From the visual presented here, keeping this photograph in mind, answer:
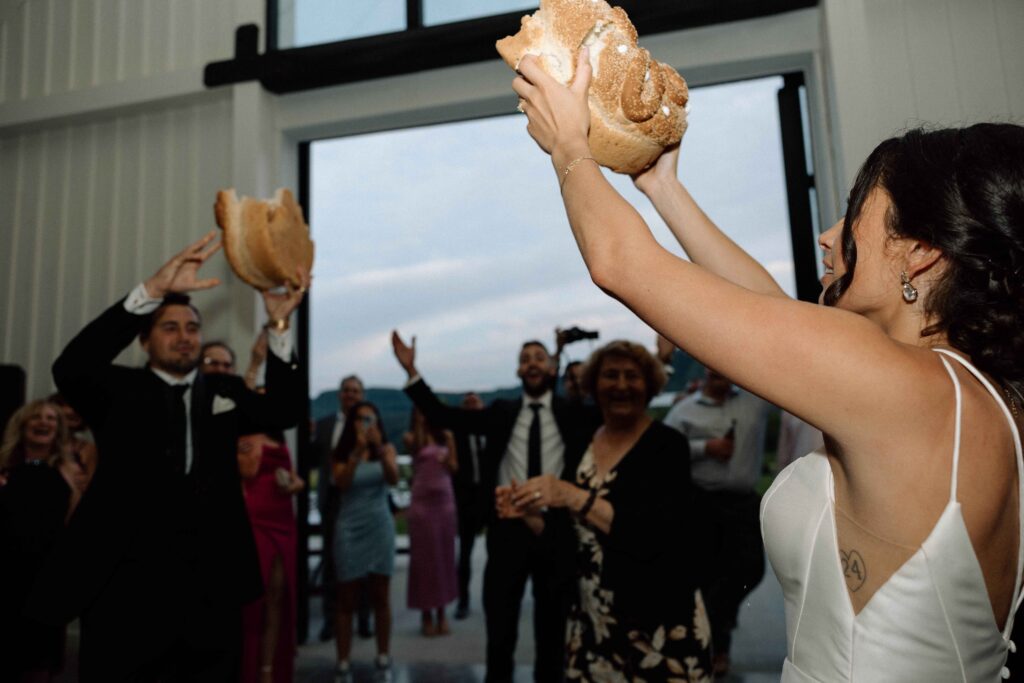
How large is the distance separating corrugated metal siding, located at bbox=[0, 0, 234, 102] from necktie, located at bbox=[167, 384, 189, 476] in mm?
2832

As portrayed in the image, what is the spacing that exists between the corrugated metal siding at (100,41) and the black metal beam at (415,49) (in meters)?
0.35

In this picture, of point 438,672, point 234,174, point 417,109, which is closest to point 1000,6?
point 417,109

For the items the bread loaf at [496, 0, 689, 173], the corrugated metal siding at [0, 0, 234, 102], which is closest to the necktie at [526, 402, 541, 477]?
the bread loaf at [496, 0, 689, 173]

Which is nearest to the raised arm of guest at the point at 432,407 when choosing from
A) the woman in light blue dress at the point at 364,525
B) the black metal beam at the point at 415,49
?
the woman in light blue dress at the point at 364,525

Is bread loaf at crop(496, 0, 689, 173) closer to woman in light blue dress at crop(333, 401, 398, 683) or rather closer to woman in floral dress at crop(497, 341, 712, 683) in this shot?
woman in floral dress at crop(497, 341, 712, 683)

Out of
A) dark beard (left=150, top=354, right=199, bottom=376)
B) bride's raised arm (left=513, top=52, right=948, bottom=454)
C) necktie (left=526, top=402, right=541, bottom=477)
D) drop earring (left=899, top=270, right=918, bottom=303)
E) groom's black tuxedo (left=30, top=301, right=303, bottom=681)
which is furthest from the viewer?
necktie (left=526, top=402, right=541, bottom=477)

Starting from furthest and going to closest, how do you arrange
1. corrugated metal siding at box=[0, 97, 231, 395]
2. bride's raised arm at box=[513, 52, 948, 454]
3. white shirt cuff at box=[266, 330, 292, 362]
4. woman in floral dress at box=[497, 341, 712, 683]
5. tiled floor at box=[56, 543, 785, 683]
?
corrugated metal siding at box=[0, 97, 231, 395] → tiled floor at box=[56, 543, 785, 683] → white shirt cuff at box=[266, 330, 292, 362] → woman in floral dress at box=[497, 341, 712, 683] → bride's raised arm at box=[513, 52, 948, 454]

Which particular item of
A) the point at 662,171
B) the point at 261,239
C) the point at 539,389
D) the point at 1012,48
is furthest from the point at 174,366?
the point at 1012,48

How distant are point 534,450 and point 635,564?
4.40 feet

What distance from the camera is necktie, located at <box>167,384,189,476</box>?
2488 millimetres

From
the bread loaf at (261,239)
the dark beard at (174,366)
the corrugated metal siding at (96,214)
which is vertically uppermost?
the corrugated metal siding at (96,214)

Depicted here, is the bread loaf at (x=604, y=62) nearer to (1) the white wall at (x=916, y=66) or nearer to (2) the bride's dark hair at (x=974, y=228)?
(2) the bride's dark hair at (x=974, y=228)

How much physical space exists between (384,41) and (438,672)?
139 inches

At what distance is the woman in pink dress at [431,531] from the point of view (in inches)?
196
